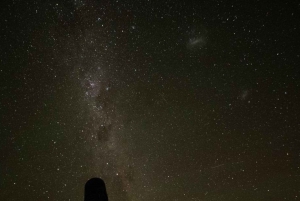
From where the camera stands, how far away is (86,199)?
368 centimetres

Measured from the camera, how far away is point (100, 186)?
3.82 metres

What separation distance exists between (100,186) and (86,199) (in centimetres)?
29

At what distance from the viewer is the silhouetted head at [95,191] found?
12.1ft

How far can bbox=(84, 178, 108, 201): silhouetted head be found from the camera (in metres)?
3.68

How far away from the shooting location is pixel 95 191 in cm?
374
